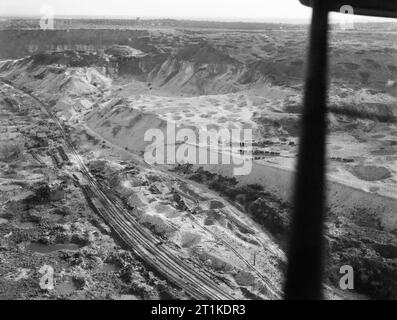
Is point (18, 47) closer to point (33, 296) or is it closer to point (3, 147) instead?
point (3, 147)

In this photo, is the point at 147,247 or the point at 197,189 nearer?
the point at 147,247

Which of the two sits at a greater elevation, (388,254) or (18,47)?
(18,47)

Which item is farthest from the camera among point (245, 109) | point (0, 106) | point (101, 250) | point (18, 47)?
point (18, 47)

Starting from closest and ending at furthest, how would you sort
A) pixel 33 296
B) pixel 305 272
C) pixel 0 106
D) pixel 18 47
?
1. pixel 33 296
2. pixel 305 272
3. pixel 0 106
4. pixel 18 47

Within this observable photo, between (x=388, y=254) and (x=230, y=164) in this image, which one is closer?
(x=388, y=254)

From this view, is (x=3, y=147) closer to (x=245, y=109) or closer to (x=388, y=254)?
(x=245, y=109)

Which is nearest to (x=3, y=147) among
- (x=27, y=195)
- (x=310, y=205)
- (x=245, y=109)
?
(x=27, y=195)

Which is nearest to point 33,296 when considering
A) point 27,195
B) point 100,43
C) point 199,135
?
point 27,195

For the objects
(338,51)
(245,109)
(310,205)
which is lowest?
(310,205)
